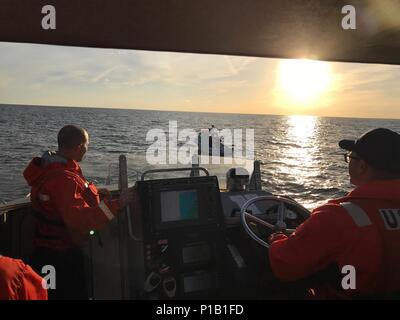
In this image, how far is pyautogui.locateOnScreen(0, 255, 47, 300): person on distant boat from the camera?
0.92 meters

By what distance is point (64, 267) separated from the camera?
2.52 m

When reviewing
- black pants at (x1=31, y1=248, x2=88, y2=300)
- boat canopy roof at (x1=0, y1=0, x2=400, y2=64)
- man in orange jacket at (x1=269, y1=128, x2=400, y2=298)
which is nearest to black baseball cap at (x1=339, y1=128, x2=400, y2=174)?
man in orange jacket at (x1=269, y1=128, x2=400, y2=298)

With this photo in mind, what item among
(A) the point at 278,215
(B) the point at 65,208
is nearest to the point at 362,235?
(A) the point at 278,215

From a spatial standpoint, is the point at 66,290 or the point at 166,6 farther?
the point at 66,290

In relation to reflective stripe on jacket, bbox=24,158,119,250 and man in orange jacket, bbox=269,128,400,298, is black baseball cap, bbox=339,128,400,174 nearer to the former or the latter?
man in orange jacket, bbox=269,128,400,298

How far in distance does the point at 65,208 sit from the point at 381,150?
5.55 ft

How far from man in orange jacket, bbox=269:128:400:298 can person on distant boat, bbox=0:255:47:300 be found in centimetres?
104

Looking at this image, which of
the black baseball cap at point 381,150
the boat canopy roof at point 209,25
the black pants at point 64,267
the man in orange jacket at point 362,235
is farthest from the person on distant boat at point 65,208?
the black baseball cap at point 381,150

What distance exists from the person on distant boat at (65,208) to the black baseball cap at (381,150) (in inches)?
56.2

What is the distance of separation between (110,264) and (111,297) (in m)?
0.26

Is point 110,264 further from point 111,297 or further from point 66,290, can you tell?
point 66,290
